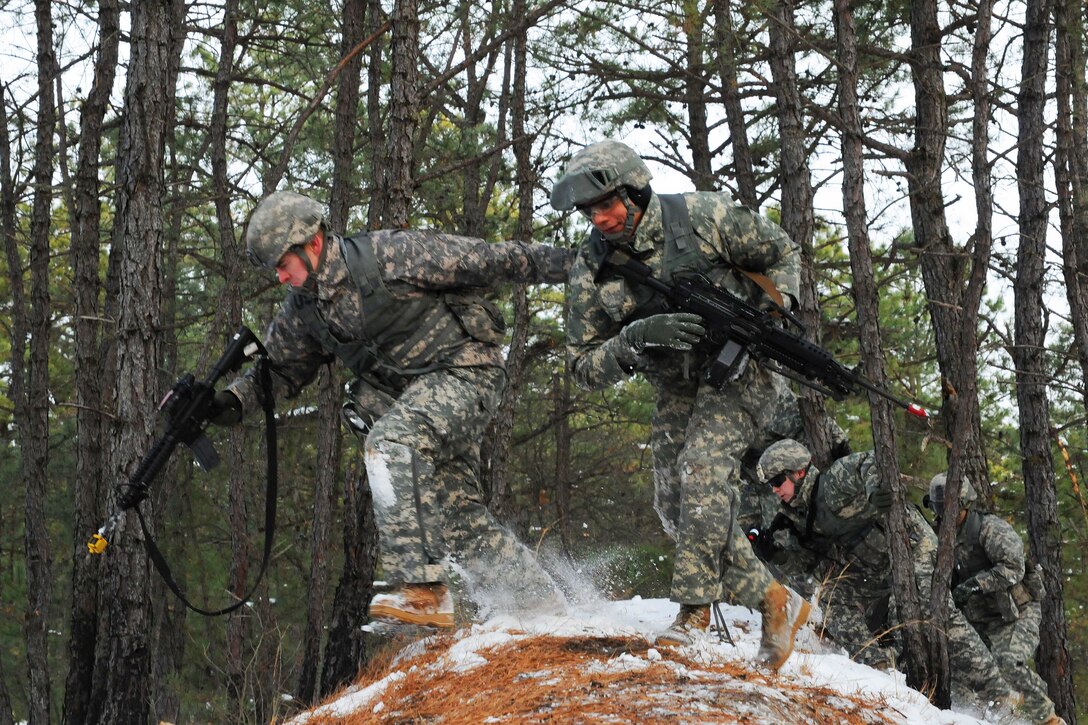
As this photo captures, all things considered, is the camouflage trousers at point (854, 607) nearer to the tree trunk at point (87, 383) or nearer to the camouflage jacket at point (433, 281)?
the camouflage jacket at point (433, 281)

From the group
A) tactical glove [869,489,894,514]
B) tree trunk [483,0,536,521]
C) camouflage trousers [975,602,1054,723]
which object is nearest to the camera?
tactical glove [869,489,894,514]

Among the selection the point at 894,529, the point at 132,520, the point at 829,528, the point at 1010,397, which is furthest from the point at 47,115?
the point at 1010,397

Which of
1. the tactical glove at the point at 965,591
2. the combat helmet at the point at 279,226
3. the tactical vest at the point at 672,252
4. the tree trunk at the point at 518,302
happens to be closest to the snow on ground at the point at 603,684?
the tactical vest at the point at 672,252

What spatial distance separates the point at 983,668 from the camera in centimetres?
671

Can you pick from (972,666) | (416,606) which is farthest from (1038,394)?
(416,606)

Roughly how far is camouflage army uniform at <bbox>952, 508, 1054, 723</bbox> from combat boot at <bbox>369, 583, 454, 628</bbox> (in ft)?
13.5

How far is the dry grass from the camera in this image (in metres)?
3.76

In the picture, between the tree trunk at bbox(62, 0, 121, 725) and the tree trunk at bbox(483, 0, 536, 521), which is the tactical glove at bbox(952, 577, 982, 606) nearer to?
the tree trunk at bbox(483, 0, 536, 521)

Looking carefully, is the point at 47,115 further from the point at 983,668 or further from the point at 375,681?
the point at 983,668

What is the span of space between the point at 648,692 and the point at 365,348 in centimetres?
216

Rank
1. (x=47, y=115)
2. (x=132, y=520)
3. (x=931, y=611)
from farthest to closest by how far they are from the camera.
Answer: (x=47, y=115) → (x=132, y=520) → (x=931, y=611)

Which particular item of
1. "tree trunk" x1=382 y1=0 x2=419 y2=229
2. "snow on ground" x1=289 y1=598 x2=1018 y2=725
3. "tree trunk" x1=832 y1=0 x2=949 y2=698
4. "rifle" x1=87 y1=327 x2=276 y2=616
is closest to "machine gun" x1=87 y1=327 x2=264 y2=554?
"rifle" x1=87 y1=327 x2=276 y2=616

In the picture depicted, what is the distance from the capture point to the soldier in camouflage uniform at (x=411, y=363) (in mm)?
4902

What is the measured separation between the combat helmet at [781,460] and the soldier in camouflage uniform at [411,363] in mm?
2500
